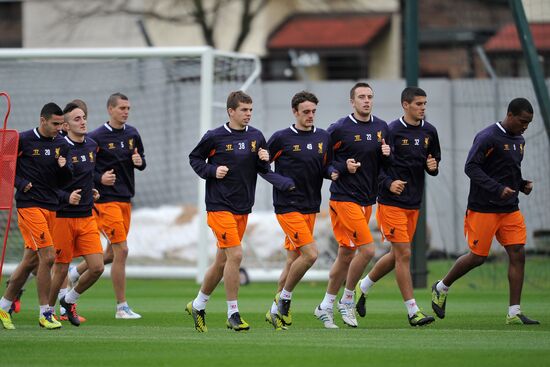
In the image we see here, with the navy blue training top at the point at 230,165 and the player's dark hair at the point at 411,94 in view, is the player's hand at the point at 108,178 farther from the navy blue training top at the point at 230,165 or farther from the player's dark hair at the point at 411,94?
the player's dark hair at the point at 411,94

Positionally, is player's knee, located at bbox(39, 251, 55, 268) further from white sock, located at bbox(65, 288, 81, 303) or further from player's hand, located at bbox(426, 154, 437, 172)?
player's hand, located at bbox(426, 154, 437, 172)

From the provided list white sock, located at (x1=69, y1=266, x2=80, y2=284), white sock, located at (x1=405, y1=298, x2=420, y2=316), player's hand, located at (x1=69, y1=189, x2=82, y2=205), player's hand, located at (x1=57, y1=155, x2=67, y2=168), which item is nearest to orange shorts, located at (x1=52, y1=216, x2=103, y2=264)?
player's hand, located at (x1=69, y1=189, x2=82, y2=205)

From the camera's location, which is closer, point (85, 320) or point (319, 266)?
point (85, 320)

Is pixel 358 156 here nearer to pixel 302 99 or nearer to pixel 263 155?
pixel 302 99

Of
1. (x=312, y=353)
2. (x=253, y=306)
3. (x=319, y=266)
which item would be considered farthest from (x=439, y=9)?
(x=312, y=353)

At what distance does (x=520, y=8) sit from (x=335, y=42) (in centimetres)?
2421

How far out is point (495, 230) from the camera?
14.1 metres

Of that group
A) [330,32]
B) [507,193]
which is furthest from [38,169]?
[330,32]

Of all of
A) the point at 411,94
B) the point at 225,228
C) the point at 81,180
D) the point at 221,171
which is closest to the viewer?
the point at 221,171

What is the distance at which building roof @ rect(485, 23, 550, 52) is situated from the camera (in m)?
24.6

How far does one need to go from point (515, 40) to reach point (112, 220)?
1850 centimetres

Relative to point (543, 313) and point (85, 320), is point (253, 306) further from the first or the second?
point (543, 313)

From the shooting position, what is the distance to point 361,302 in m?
14.6

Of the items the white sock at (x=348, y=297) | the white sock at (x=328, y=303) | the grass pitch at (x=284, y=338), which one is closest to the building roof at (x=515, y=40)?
the grass pitch at (x=284, y=338)
